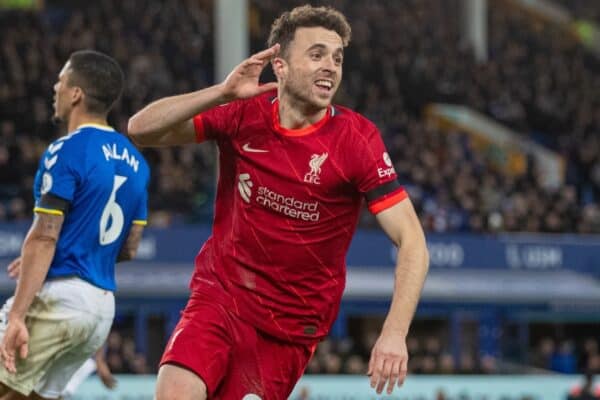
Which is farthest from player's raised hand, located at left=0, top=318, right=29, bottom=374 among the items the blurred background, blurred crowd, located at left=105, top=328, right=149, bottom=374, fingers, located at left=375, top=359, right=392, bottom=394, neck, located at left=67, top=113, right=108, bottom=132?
blurred crowd, located at left=105, top=328, right=149, bottom=374

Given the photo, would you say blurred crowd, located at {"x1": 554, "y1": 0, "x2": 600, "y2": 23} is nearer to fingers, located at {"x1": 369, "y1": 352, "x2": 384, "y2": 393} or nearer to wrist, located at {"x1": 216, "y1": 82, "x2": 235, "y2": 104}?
wrist, located at {"x1": 216, "y1": 82, "x2": 235, "y2": 104}

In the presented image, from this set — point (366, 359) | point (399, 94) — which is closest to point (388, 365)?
point (366, 359)

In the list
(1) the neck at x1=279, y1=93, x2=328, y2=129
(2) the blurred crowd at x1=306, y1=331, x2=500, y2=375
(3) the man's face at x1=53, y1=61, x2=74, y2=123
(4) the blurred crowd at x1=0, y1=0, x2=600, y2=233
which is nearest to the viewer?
(1) the neck at x1=279, y1=93, x2=328, y2=129

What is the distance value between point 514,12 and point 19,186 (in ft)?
81.0

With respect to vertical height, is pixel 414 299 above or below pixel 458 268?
above

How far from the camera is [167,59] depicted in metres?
21.9

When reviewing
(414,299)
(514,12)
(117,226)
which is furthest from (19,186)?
(514,12)

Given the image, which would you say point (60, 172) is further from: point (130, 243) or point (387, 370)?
point (387, 370)

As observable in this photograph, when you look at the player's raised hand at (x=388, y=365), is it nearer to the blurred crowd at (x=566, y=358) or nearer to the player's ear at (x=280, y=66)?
the player's ear at (x=280, y=66)

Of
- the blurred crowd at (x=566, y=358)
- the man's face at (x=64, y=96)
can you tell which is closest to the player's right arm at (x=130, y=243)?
the man's face at (x=64, y=96)

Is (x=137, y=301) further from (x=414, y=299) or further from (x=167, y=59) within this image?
(x=414, y=299)

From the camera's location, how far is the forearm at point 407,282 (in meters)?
4.54

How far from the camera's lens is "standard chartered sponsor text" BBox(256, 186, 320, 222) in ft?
16.1

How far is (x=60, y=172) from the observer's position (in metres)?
5.41
